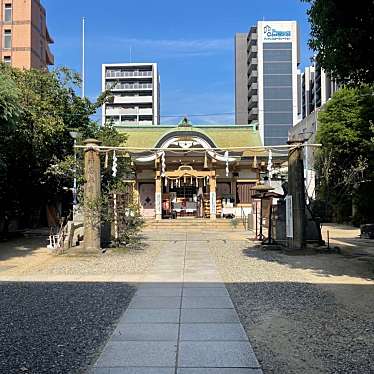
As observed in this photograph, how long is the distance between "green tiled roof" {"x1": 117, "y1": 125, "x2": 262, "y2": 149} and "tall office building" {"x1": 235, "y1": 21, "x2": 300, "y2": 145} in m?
60.7

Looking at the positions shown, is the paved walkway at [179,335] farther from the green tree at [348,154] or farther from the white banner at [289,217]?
the green tree at [348,154]

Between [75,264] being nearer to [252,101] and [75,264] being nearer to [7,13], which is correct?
[7,13]

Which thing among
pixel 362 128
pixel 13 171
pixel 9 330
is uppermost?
pixel 362 128

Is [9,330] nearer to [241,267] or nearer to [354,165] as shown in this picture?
[241,267]

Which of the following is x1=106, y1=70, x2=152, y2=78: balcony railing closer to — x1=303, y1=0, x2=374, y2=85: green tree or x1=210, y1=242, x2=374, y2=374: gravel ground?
x1=210, y1=242, x2=374, y2=374: gravel ground

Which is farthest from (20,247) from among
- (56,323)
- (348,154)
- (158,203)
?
(348,154)

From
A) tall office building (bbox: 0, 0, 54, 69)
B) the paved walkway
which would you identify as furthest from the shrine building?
tall office building (bbox: 0, 0, 54, 69)

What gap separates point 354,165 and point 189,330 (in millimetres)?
26547

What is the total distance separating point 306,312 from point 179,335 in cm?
243

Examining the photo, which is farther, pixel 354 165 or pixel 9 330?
pixel 354 165

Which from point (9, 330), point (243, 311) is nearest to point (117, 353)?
point (9, 330)

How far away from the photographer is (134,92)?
97.7 m

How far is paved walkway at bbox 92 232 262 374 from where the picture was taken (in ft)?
15.8

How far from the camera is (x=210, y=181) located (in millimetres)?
31188
